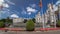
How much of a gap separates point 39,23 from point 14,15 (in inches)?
141

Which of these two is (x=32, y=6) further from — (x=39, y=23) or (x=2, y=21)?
(x=2, y=21)

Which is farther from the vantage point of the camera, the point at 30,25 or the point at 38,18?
the point at 38,18

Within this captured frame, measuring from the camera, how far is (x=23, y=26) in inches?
1015

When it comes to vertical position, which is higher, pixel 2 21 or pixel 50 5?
pixel 50 5

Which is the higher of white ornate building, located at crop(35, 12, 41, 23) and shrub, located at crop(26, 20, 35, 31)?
white ornate building, located at crop(35, 12, 41, 23)

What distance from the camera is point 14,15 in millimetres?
26219

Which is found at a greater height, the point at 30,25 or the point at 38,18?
the point at 38,18

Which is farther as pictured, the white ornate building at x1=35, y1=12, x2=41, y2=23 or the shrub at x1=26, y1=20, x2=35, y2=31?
the white ornate building at x1=35, y1=12, x2=41, y2=23

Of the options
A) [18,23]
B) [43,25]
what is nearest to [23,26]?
[18,23]

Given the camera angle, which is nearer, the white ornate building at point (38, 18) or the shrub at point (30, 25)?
the shrub at point (30, 25)

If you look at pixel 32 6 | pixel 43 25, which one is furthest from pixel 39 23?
pixel 32 6

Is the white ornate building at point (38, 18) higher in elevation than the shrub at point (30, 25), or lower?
higher

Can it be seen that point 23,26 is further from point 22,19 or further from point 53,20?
point 53,20

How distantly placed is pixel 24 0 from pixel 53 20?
481cm
